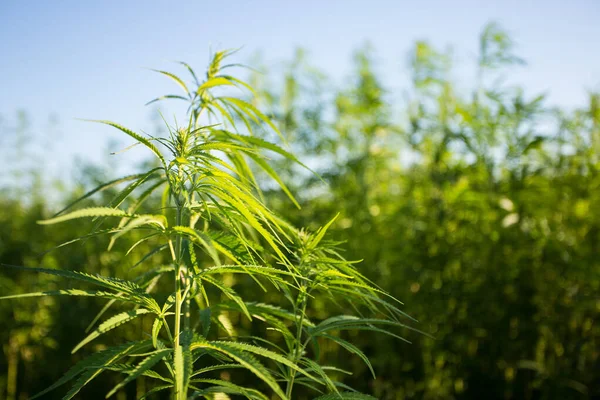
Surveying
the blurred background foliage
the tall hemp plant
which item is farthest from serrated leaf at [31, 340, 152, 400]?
the blurred background foliage

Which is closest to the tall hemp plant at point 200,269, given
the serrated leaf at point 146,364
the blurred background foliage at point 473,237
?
the serrated leaf at point 146,364

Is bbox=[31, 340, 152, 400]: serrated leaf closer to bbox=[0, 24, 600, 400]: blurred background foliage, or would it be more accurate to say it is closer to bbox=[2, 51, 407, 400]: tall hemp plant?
bbox=[2, 51, 407, 400]: tall hemp plant

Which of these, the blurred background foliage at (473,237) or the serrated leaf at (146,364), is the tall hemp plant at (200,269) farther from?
the blurred background foliage at (473,237)

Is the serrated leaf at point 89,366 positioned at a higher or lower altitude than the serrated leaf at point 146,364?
lower

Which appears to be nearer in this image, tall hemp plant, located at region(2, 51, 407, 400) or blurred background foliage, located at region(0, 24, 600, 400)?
tall hemp plant, located at region(2, 51, 407, 400)

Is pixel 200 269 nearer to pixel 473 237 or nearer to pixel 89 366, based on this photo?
pixel 89 366

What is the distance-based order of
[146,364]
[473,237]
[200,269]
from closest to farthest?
[146,364]
[200,269]
[473,237]

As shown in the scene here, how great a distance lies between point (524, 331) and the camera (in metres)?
3.17

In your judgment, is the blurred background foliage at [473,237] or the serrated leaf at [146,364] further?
the blurred background foliage at [473,237]

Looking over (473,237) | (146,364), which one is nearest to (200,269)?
(146,364)

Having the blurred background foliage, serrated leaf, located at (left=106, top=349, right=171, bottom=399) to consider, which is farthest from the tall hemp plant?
the blurred background foliage

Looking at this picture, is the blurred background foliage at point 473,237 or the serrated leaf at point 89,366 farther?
the blurred background foliage at point 473,237

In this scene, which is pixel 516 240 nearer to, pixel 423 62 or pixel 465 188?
pixel 465 188

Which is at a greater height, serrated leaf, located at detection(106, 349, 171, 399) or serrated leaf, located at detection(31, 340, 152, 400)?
serrated leaf, located at detection(106, 349, 171, 399)
